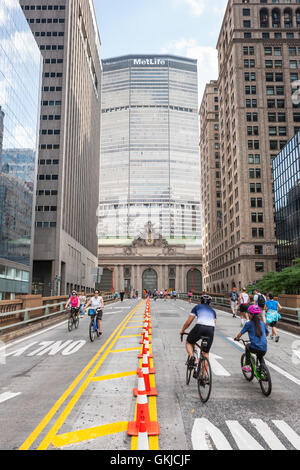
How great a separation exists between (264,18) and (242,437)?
3479 inches

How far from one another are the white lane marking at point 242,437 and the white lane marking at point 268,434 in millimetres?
188

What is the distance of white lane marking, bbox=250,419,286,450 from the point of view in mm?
4820

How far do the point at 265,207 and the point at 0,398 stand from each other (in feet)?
216

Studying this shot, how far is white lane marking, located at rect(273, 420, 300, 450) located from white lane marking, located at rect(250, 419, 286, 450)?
17 cm

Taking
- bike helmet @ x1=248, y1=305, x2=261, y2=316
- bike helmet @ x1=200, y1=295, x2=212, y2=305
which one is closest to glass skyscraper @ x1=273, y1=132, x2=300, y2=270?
bike helmet @ x1=248, y1=305, x2=261, y2=316

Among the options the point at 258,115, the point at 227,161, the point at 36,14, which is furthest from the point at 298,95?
the point at 36,14

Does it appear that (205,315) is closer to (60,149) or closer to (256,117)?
(60,149)

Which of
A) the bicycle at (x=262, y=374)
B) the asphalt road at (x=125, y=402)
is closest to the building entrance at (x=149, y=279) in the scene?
the asphalt road at (x=125, y=402)

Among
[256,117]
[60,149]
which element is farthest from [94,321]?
[256,117]

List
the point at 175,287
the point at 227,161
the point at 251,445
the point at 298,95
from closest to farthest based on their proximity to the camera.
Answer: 1. the point at 251,445
2. the point at 298,95
3. the point at 227,161
4. the point at 175,287

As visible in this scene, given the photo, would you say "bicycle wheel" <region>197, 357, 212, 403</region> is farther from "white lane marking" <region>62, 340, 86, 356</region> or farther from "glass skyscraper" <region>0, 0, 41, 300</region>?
"glass skyscraper" <region>0, 0, 41, 300</region>

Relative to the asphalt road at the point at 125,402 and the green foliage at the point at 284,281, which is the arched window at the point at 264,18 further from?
the asphalt road at the point at 125,402

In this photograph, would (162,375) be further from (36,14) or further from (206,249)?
(206,249)

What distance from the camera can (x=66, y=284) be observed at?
67.4m
